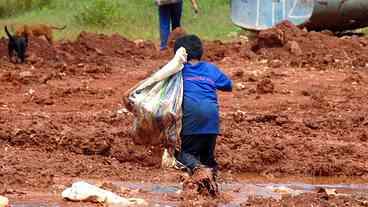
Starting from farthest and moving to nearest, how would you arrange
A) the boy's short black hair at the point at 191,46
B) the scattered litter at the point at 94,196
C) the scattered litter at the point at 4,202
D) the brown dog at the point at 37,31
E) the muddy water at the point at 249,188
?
1. the brown dog at the point at 37,31
2. the boy's short black hair at the point at 191,46
3. the muddy water at the point at 249,188
4. the scattered litter at the point at 94,196
5. the scattered litter at the point at 4,202

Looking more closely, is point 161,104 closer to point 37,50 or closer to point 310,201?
point 310,201

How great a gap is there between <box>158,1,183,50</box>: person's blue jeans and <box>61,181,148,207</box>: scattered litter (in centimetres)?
1008

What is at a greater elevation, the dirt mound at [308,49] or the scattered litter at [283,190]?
the scattered litter at [283,190]

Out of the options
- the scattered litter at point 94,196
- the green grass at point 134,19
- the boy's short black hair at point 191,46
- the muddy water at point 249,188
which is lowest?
the green grass at point 134,19

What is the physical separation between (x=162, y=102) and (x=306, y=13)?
12697 millimetres

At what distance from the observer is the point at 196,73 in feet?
27.0

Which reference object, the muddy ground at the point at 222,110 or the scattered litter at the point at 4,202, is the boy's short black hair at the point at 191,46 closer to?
the muddy ground at the point at 222,110

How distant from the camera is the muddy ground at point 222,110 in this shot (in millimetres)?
9398

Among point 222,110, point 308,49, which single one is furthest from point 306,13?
point 222,110

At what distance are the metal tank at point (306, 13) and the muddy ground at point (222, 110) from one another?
1.83 meters

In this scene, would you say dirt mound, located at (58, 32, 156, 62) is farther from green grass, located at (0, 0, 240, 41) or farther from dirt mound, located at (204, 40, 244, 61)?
green grass, located at (0, 0, 240, 41)

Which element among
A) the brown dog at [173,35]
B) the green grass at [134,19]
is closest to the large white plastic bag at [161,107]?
the brown dog at [173,35]

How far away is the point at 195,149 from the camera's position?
818 centimetres

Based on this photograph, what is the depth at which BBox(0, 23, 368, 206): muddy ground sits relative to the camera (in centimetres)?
940
